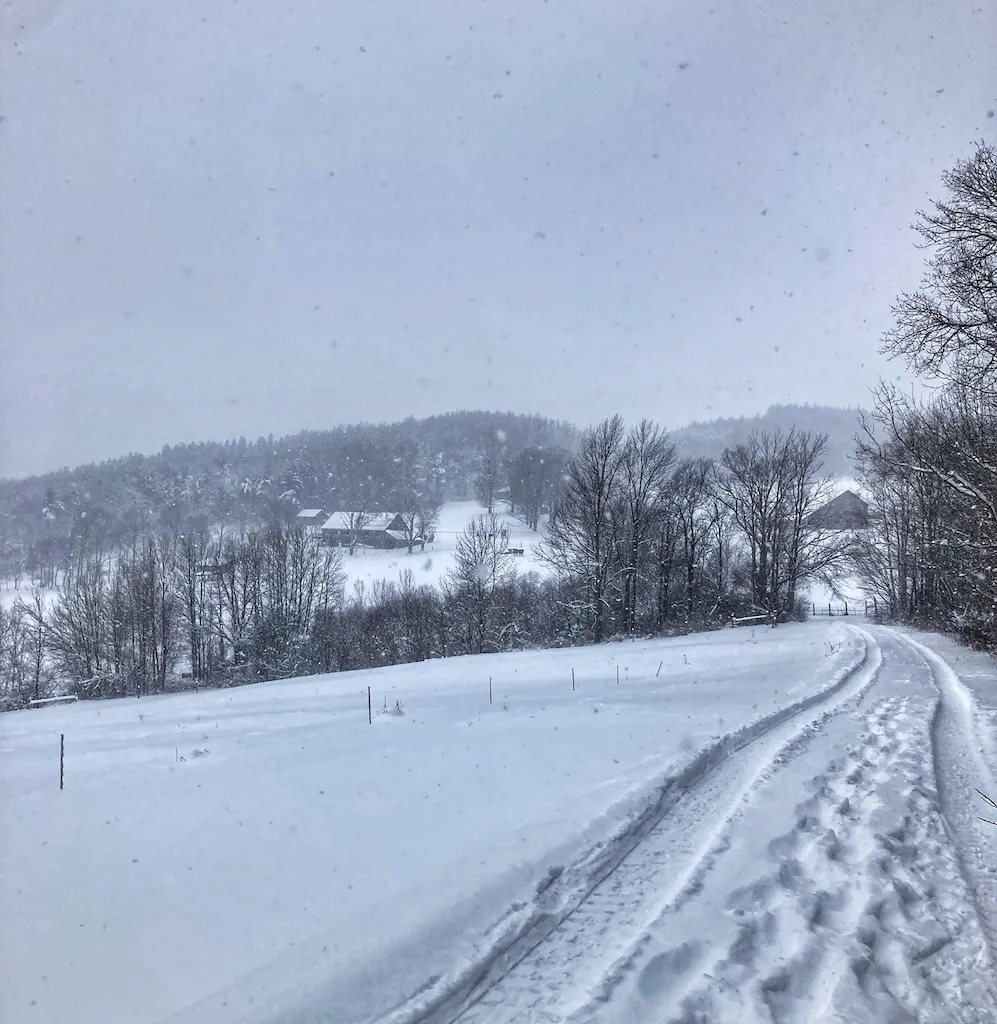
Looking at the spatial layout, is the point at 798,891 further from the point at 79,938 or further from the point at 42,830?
the point at 42,830

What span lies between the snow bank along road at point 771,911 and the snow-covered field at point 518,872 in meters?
0.02

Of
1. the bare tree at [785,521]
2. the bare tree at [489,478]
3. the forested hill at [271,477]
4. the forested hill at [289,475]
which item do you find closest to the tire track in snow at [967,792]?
the bare tree at [785,521]

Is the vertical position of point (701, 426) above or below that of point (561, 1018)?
above

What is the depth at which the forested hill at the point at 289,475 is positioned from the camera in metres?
73.8

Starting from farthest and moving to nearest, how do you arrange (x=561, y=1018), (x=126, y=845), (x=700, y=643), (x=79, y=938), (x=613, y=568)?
(x=613, y=568), (x=700, y=643), (x=126, y=845), (x=79, y=938), (x=561, y=1018)

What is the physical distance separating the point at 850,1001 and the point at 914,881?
192 centimetres

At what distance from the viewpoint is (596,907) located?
5.14m

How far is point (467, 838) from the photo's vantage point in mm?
6605

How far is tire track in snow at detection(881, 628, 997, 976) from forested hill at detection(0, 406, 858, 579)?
186 feet

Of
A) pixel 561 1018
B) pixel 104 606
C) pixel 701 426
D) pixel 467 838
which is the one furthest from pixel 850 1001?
pixel 701 426

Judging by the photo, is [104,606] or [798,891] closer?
[798,891]

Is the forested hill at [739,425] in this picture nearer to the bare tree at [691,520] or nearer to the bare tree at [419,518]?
the bare tree at [691,520]

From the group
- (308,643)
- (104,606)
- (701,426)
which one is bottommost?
(308,643)

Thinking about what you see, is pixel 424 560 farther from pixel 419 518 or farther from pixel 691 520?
pixel 691 520
